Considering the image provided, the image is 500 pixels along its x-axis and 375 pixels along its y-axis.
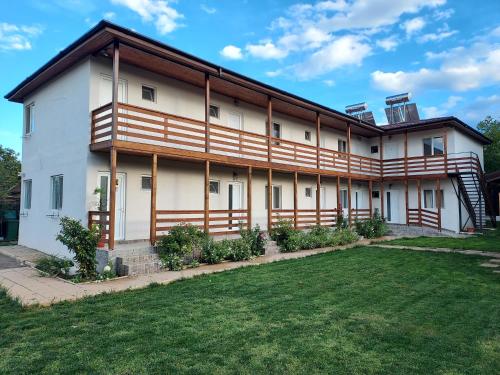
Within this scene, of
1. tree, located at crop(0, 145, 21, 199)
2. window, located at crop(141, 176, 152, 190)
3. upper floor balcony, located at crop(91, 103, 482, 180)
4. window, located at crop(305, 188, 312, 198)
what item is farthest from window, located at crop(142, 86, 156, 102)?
tree, located at crop(0, 145, 21, 199)

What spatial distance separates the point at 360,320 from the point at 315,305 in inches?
39.2

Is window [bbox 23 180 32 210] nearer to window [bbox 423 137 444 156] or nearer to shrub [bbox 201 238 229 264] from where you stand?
A: shrub [bbox 201 238 229 264]

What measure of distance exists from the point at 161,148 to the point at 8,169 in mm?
19717

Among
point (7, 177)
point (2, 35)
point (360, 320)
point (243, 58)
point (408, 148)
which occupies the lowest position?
point (360, 320)

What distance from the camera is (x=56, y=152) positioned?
516 inches

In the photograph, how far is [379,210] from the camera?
944 inches

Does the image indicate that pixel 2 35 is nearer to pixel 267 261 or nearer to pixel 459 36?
pixel 267 261

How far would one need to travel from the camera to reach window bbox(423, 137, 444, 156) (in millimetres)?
22844

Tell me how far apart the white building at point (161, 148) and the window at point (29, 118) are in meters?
0.06

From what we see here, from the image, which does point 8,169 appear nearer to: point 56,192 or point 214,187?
point 56,192

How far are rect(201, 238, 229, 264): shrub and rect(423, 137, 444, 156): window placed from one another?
17.3 metres

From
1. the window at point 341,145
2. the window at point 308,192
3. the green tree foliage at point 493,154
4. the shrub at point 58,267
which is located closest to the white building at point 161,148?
the window at point 308,192

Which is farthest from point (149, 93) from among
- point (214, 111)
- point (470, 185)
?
point (470, 185)

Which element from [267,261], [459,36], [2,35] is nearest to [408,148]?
[459,36]
